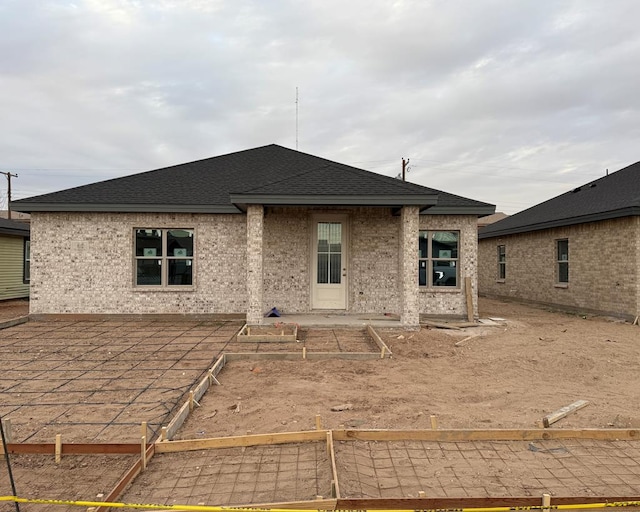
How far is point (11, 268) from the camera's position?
18031 mm

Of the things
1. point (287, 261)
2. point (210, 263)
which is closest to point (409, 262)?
point (287, 261)

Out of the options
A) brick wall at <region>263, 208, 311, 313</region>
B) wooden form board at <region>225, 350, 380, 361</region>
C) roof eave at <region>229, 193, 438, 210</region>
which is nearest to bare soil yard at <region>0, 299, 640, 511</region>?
wooden form board at <region>225, 350, 380, 361</region>

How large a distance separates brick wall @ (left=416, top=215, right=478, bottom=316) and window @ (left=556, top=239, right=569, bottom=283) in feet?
16.9

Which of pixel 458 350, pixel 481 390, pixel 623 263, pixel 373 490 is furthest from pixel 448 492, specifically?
pixel 623 263

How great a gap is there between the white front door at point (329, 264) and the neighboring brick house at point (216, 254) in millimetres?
29

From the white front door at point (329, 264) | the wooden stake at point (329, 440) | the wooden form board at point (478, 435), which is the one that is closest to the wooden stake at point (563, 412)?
the wooden form board at point (478, 435)

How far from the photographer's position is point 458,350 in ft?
29.0

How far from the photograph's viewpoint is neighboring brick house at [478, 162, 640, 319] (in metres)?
12.4

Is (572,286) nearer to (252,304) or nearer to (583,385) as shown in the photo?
(583,385)

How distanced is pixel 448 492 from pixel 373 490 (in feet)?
2.00

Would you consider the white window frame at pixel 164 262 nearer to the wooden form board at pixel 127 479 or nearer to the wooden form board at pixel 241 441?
the wooden form board at pixel 241 441

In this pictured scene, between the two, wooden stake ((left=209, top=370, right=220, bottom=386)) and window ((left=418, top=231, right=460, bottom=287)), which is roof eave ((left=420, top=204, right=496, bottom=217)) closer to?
window ((left=418, top=231, right=460, bottom=287))

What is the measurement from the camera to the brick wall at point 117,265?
39.3ft

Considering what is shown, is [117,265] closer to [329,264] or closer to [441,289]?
[329,264]
